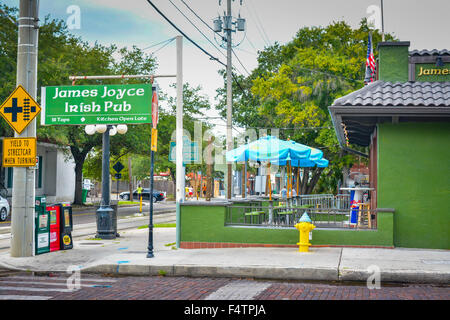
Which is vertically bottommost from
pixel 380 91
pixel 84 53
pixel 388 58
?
pixel 380 91

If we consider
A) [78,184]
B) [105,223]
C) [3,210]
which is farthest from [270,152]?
[78,184]

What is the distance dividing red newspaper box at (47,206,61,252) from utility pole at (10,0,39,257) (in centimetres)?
82

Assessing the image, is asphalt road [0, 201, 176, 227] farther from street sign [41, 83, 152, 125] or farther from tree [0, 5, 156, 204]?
street sign [41, 83, 152, 125]

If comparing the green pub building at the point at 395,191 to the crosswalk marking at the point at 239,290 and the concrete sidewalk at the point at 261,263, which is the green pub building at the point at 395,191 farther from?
the crosswalk marking at the point at 239,290

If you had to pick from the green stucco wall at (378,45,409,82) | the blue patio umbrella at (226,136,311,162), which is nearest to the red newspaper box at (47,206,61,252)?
the blue patio umbrella at (226,136,311,162)

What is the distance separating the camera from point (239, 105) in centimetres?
3966

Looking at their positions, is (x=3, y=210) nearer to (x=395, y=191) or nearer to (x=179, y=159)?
(x=179, y=159)

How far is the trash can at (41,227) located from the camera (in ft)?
38.2

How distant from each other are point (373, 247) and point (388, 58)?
475 cm

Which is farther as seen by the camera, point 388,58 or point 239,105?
point 239,105

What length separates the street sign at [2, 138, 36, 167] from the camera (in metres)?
11.3

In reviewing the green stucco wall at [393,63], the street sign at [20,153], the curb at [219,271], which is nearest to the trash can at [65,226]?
the street sign at [20,153]

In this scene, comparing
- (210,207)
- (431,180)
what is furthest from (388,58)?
(210,207)
